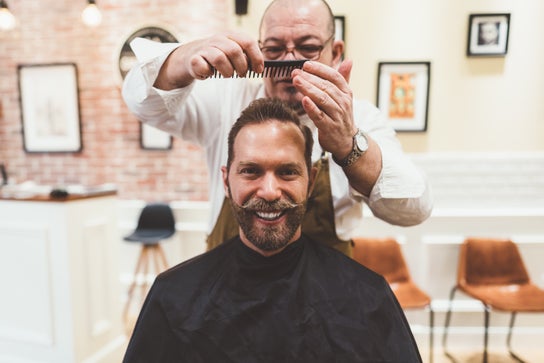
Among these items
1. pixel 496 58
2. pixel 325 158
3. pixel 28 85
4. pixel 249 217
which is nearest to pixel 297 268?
pixel 249 217

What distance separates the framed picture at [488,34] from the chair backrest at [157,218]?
279 cm

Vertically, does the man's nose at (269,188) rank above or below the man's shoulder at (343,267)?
above

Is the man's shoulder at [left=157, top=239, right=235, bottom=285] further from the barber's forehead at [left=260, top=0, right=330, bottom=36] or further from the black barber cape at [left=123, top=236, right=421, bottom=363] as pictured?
the barber's forehead at [left=260, top=0, right=330, bottom=36]

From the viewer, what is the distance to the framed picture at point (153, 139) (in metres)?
3.44

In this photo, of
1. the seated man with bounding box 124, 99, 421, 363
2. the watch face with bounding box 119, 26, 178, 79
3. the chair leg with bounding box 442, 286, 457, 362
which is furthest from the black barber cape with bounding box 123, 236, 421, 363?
the watch face with bounding box 119, 26, 178, 79

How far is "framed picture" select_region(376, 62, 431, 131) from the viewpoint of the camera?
2809mm

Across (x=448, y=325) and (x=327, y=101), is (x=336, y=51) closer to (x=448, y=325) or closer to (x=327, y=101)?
(x=327, y=101)

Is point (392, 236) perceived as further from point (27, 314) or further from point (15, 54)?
point (15, 54)

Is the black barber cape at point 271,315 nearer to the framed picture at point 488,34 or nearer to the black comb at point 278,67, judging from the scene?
the black comb at point 278,67

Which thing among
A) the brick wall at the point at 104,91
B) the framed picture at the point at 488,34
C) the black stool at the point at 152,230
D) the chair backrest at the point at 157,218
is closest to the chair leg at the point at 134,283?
the black stool at the point at 152,230

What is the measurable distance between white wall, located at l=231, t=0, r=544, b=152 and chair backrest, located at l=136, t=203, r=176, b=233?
1.69 meters

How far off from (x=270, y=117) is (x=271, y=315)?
60 centimetres

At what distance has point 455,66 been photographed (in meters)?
2.81

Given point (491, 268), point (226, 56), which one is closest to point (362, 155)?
point (226, 56)
